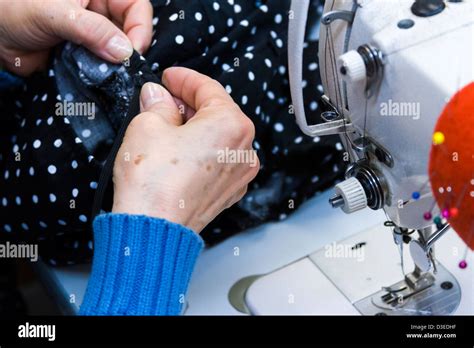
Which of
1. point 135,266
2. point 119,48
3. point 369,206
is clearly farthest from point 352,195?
point 119,48

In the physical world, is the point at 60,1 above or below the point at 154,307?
above

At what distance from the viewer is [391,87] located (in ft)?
1.99

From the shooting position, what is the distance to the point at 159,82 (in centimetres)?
79

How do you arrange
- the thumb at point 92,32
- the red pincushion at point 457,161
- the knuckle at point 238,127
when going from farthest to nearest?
the thumb at point 92,32, the knuckle at point 238,127, the red pincushion at point 457,161

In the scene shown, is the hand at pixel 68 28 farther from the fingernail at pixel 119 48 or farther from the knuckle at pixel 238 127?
the knuckle at pixel 238 127

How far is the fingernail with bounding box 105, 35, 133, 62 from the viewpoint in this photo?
804 millimetres

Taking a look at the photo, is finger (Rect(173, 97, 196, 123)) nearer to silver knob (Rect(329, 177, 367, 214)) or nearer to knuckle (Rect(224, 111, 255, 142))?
knuckle (Rect(224, 111, 255, 142))

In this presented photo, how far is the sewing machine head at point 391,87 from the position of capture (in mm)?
578

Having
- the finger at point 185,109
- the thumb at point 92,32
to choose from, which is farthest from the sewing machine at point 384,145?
the thumb at point 92,32

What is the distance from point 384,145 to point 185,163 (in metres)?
0.20

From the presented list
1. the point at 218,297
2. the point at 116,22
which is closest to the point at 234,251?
the point at 218,297

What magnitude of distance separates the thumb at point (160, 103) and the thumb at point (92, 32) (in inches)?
2.8
